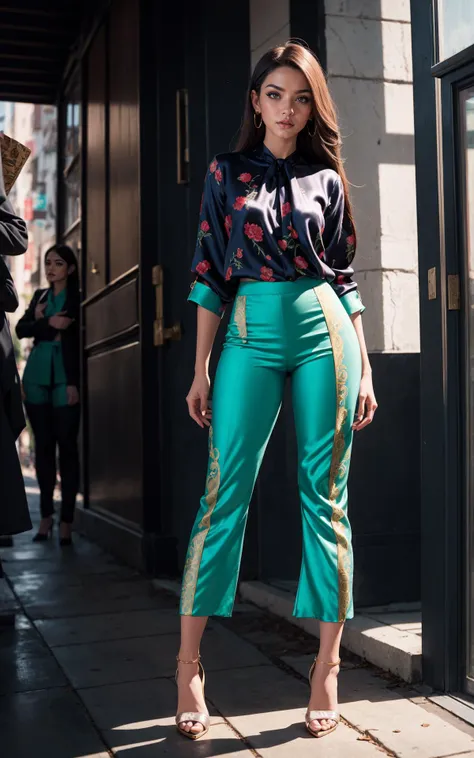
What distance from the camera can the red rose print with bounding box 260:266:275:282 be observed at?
2.21m

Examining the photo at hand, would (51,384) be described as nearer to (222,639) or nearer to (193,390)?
(222,639)

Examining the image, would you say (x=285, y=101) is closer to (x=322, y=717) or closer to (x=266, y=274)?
Answer: (x=266, y=274)

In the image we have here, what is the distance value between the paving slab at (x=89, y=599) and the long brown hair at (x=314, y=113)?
2045 millimetres

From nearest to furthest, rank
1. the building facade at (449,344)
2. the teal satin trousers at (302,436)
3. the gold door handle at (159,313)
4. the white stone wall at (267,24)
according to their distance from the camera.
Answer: the teal satin trousers at (302,436) < the building facade at (449,344) < the white stone wall at (267,24) < the gold door handle at (159,313)

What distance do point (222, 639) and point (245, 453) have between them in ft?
3.79

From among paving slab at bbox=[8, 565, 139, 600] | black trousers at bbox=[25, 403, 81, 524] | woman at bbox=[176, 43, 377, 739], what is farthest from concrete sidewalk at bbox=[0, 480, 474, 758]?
black trousers at bbox=[25, 403, 81, 524]

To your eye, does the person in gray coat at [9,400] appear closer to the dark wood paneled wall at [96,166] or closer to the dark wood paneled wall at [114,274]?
the dark wood paneled wall at [114,274]

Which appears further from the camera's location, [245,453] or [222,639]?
[222,639]

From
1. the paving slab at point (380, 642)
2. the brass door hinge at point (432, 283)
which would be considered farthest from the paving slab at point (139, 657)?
the brass door hinge at point (432, 283)

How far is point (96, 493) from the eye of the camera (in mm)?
5574

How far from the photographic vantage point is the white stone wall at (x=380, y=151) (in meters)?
3.20

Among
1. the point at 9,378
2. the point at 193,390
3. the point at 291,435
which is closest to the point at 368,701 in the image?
the point at 193,390

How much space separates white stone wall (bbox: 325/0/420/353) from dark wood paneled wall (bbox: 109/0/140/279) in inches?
57.5

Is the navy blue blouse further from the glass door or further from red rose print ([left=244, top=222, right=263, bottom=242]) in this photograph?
the glass door
